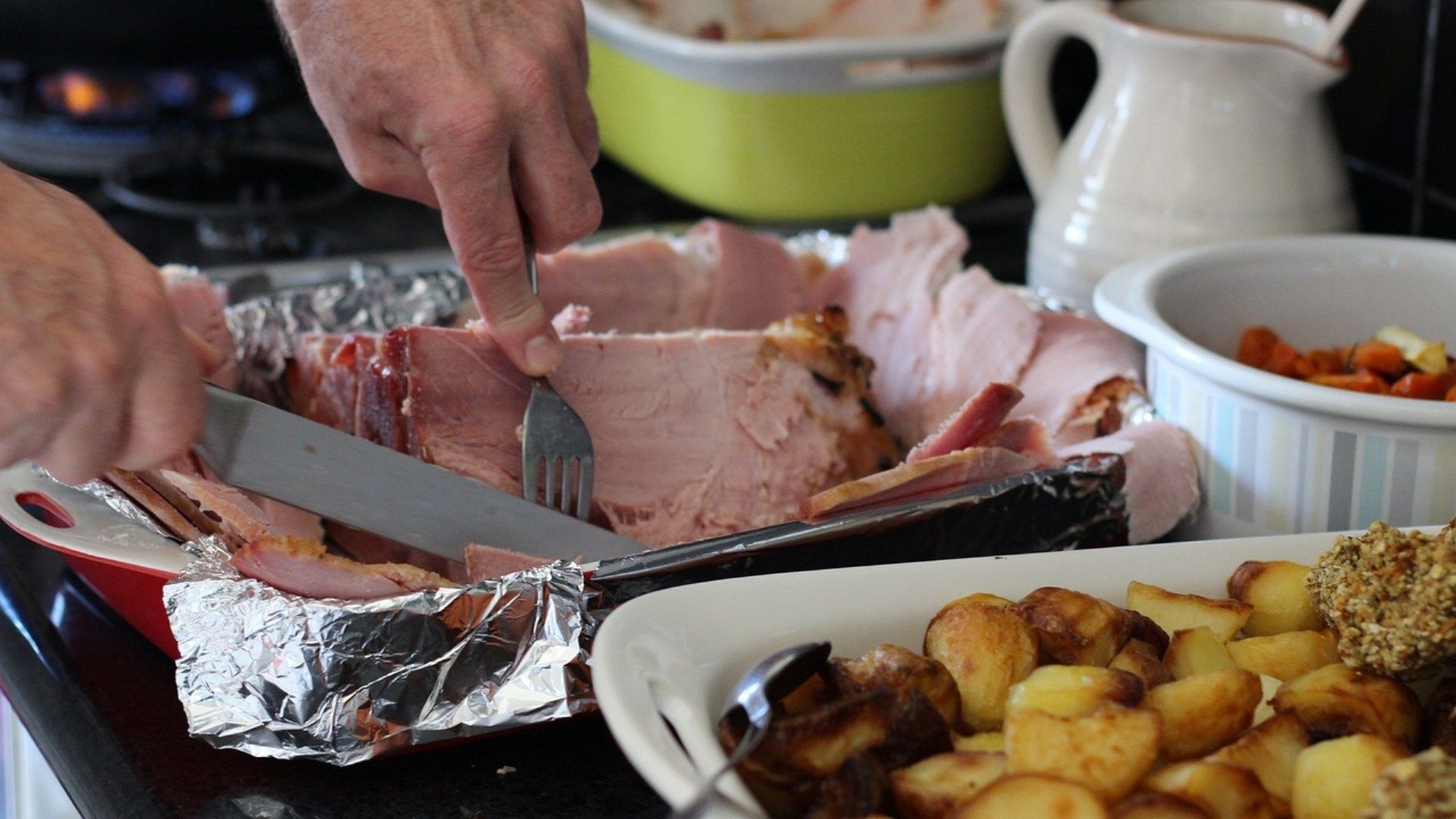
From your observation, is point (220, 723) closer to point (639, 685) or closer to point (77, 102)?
point (639, 685)

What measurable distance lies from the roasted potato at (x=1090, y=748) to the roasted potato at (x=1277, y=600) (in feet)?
0.61

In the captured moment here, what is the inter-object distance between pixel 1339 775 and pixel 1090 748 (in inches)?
4.3

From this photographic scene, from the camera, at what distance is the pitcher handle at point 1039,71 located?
4.43 ft

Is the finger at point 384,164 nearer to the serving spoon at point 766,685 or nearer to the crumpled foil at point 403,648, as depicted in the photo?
the crumpled foil at point 403,648

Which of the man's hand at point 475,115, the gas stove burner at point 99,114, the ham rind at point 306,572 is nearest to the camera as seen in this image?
the ham rind at point 306,572

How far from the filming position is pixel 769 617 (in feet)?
2.48

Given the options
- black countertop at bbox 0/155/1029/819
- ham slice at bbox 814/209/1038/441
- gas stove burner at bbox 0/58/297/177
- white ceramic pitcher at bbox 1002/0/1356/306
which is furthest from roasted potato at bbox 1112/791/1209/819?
gas stove burner at bbox 0/58/297/177

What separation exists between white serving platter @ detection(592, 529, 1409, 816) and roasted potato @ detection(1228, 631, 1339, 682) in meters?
0.07

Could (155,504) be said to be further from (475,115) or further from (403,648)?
(475,115)

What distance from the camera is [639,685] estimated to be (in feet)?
2.23

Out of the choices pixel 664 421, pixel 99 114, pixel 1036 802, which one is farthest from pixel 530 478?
pixel 99 114

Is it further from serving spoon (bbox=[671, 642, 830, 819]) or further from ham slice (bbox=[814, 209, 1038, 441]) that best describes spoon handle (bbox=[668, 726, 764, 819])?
ham slice (bbox=[814, 209, 1038, 441])

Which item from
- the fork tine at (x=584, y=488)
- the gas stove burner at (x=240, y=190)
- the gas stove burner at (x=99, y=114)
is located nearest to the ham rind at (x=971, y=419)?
the fork tine at (x=584, y=488)

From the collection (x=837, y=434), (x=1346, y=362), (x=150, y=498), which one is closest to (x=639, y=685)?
(x=150, y=498)
